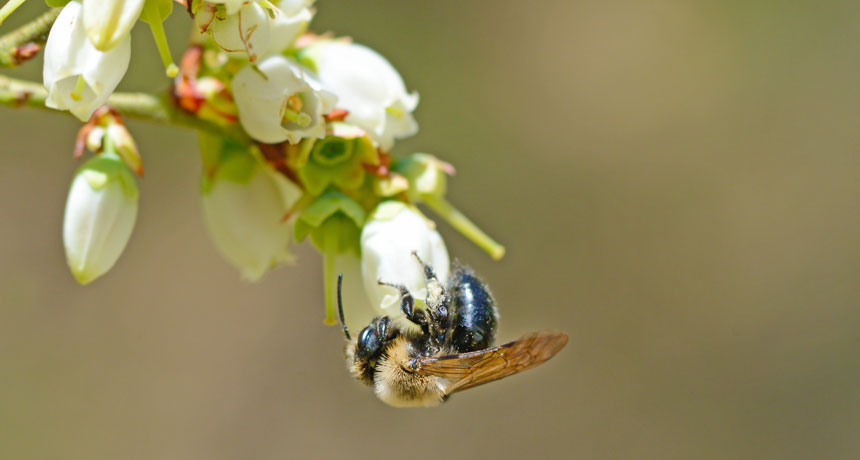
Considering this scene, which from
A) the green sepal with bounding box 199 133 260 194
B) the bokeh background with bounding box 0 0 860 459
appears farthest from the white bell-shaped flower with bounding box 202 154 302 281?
the bokeh background with bounding box 0 0 860 459

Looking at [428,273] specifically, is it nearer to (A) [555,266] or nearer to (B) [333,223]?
(B) [333,223]

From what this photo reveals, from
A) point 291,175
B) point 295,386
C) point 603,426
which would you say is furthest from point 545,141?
point 291,175

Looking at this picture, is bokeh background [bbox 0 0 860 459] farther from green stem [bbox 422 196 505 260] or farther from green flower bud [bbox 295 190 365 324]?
green flower bud [bbox 295 190 365 324]

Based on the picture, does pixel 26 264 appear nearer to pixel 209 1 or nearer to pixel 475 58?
pixel 475 58

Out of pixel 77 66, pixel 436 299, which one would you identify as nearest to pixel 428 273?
pixel 436 299

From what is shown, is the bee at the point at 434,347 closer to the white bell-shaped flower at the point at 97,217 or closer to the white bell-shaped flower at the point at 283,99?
the white bell-shaped flower at the point at 283,99
